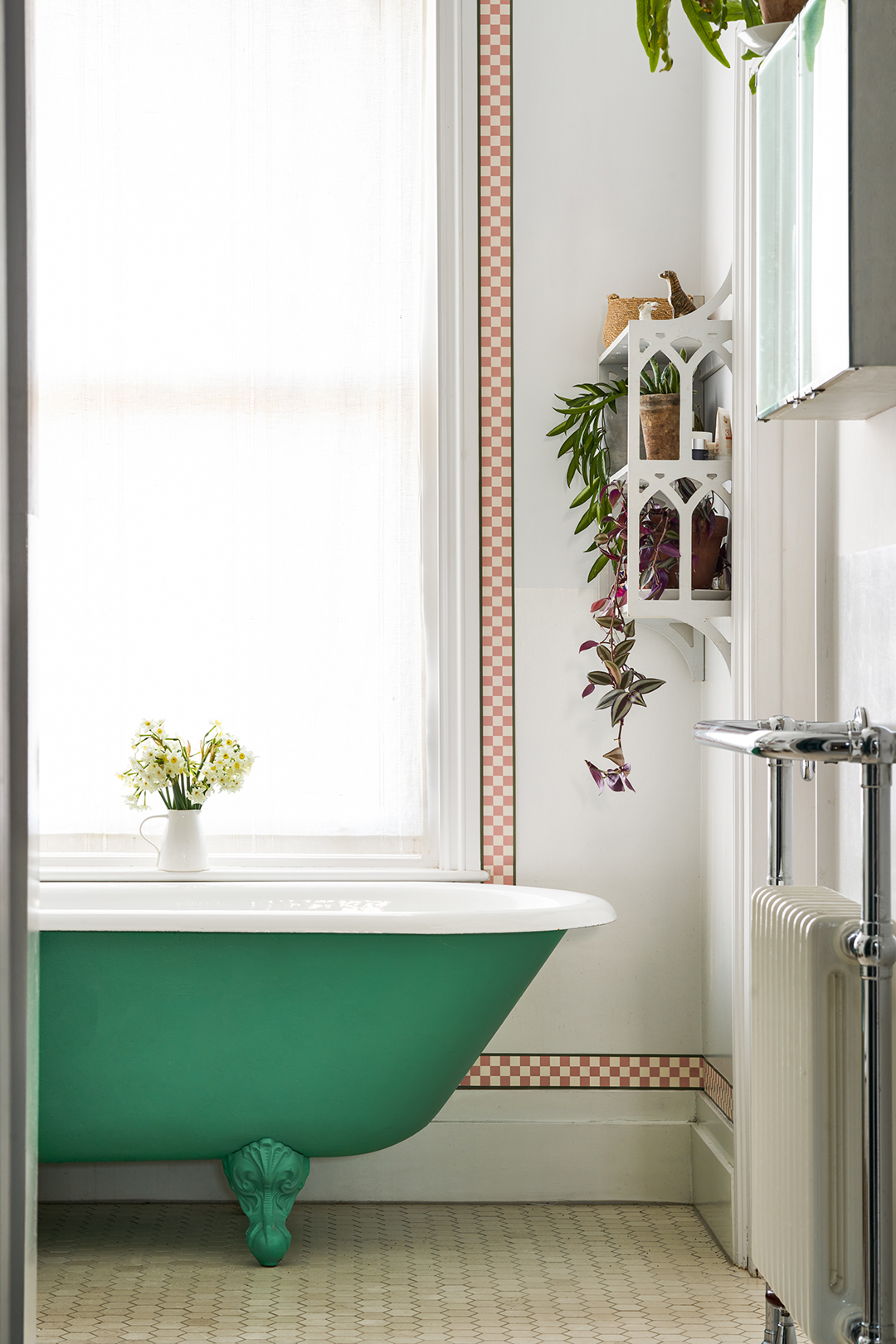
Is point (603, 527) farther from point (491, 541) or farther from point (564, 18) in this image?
point (564, 18)

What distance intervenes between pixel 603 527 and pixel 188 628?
1020mm

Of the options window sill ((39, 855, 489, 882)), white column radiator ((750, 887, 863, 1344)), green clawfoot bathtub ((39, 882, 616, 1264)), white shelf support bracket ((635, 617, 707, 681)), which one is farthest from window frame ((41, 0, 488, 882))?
white column radiator ((750, 887, 863, 1344))

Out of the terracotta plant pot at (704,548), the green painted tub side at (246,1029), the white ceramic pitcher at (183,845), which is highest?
the terracotta plant pot at (704,548)

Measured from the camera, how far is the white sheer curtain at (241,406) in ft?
9.86

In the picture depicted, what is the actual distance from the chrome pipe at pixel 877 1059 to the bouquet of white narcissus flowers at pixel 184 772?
5.74 feet

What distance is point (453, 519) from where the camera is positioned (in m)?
2.97

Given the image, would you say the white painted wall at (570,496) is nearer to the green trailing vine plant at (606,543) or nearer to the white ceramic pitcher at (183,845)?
the green trailing vine plant at (606,543)

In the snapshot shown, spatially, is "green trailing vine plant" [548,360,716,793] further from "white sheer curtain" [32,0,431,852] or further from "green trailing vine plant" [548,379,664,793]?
"white sheer curtain" [32,0,431,852]

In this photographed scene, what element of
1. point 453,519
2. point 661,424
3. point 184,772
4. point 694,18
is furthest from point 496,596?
point 694,18

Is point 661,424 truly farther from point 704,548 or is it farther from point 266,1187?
point 266,1187

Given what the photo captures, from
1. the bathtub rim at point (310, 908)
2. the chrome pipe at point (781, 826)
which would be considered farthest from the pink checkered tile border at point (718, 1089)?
the chrome pipe at point (781, 826)

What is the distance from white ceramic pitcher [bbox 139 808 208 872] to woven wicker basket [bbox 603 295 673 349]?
4.79ft

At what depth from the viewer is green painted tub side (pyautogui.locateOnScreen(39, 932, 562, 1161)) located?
235 cm

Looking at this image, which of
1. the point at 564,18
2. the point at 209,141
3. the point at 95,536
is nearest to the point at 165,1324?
the point at 95,536
